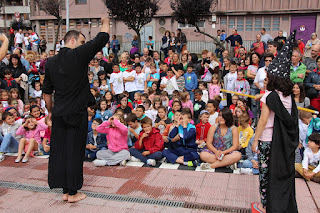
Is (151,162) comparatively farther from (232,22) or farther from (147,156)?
(232,22)

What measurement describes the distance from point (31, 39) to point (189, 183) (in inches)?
578

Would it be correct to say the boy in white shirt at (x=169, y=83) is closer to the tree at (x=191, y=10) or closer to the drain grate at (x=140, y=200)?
the drain grate at (x=140, y=200)

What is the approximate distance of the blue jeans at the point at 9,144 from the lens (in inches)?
248

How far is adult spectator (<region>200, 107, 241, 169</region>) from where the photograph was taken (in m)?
5.21

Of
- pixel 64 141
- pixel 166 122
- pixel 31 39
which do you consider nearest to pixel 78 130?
pixel 64 141

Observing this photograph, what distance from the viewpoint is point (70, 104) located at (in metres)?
3.91

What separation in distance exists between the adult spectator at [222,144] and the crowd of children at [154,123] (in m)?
0.04

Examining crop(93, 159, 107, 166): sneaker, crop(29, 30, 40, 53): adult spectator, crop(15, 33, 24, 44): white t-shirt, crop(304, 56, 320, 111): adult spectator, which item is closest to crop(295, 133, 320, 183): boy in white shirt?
crop(304, 56, 320, 111): adult spectator

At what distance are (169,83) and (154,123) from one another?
2.02 m

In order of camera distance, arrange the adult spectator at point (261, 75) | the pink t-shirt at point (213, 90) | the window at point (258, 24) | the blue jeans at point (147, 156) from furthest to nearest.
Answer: the window at point (258, 24)
the pink t-shirt at point (213, 90)
the adult spectator at point (261, 75)
the blue jeans at point (147, 156)

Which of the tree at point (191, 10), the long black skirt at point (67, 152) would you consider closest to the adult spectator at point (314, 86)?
the long black skirt at point (67, 152)

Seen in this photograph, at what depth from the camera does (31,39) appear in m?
16.6

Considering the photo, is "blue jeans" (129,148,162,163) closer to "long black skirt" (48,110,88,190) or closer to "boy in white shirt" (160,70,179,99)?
"long black skirt" (48,110,88,190)

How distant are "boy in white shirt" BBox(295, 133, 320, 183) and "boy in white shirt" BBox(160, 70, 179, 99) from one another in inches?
175
